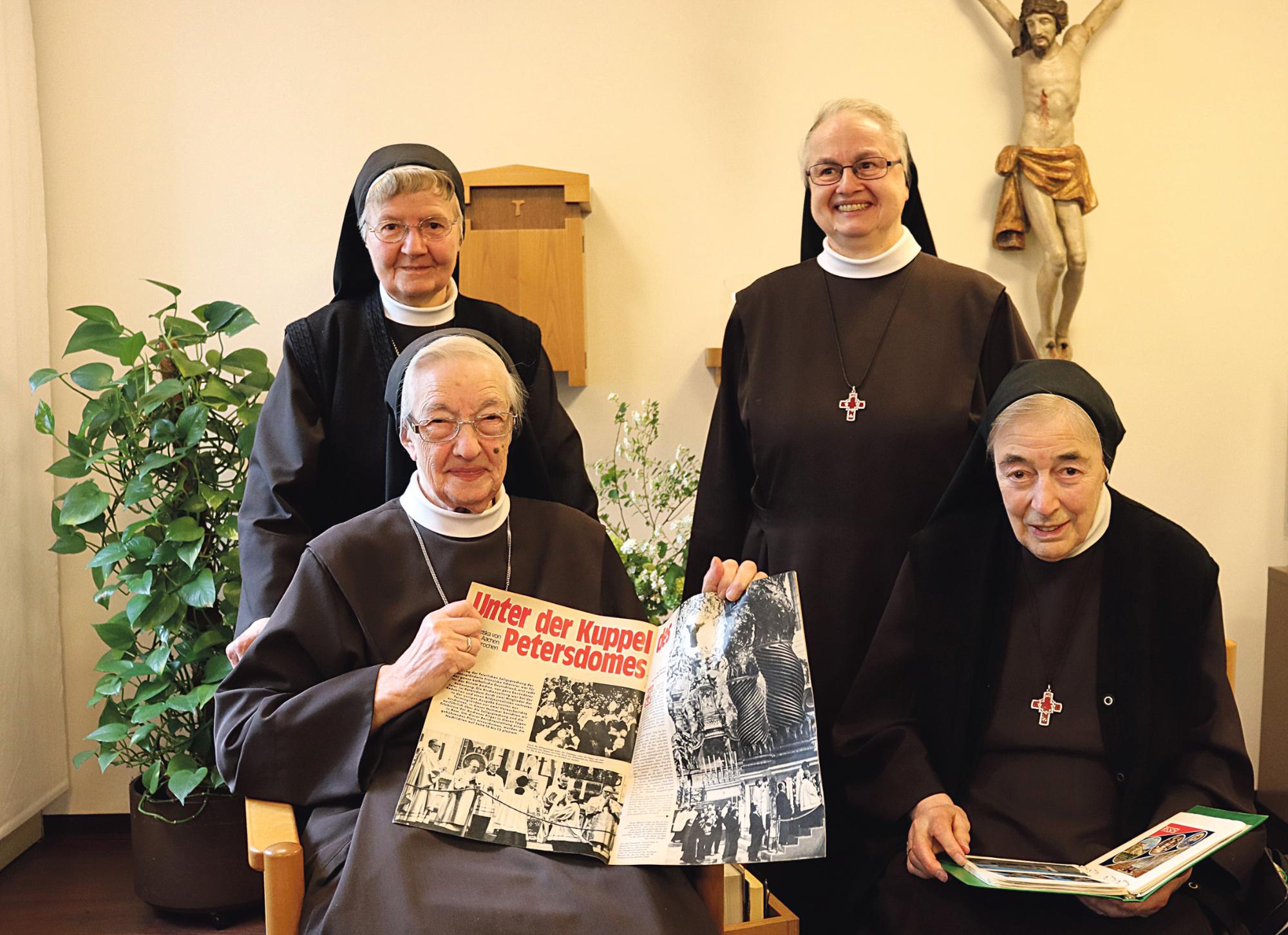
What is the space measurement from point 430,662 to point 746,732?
493mm

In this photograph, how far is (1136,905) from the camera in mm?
1673

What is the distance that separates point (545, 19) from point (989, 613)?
8.34ft

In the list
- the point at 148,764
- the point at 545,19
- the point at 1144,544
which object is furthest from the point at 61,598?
the point at 1144,544

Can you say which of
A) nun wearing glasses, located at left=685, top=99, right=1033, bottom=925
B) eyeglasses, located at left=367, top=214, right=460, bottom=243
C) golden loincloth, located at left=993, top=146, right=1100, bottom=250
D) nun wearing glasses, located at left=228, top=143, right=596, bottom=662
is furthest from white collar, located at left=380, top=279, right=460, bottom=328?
golden loincloth, located at left=993, top=146, right=1100, bottom=250

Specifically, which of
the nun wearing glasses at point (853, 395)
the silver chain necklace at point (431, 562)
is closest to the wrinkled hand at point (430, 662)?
the silver chain necklace at point (431, 562)

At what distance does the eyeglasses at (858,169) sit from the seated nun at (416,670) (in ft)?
2.23

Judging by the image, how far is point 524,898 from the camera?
161cm

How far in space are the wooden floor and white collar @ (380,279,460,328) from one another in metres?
1.90

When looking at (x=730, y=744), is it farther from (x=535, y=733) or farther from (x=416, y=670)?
(x=416, y=670)

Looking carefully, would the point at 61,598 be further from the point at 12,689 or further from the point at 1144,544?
the point at 1144,544

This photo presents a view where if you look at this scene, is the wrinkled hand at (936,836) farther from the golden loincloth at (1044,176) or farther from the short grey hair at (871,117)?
the golden loincloth at (1044,176)

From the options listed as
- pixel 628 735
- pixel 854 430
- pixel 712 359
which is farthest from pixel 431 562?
pixel 712 359

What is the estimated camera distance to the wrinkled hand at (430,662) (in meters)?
1.76

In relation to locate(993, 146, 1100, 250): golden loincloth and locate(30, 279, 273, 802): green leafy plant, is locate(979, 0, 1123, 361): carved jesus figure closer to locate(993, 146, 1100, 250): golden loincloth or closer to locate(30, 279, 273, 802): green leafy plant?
locate(993, 146, 1100, 250): golden loincloth
